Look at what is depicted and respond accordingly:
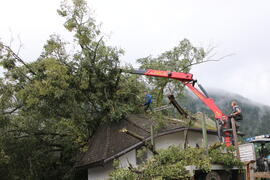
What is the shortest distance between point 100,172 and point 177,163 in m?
8.66

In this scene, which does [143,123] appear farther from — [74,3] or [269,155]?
[74,3]

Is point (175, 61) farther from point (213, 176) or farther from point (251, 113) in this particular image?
point (251, 113)

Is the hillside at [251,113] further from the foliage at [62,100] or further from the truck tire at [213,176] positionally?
the truck tire at [213,176]

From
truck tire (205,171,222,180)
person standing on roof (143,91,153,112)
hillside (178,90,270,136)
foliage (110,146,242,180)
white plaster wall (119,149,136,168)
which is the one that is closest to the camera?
foliage (110,146,242,180)

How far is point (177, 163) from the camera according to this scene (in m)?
8.73

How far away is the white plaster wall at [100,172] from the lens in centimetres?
1599

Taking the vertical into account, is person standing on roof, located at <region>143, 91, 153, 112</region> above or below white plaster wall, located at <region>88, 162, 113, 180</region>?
above

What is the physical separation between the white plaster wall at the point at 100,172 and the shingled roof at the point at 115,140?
0.68 m

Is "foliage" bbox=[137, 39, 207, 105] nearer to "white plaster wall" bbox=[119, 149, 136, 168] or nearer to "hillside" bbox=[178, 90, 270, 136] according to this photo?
"white plaster wall" bbox=[119, 149, 136, 168]

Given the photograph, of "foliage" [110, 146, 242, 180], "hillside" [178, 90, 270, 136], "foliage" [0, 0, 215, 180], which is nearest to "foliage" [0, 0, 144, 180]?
"foliage" [0, 0, 215, 180]

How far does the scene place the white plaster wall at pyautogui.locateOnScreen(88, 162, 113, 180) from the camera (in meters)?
16.0

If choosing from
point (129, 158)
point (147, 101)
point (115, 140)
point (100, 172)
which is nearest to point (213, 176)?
point (129, 158)

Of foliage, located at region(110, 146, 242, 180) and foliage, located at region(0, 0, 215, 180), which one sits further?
foliage, located at region(0, 0, 215, 180)

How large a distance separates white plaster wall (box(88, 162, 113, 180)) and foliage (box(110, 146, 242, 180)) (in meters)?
6.44
